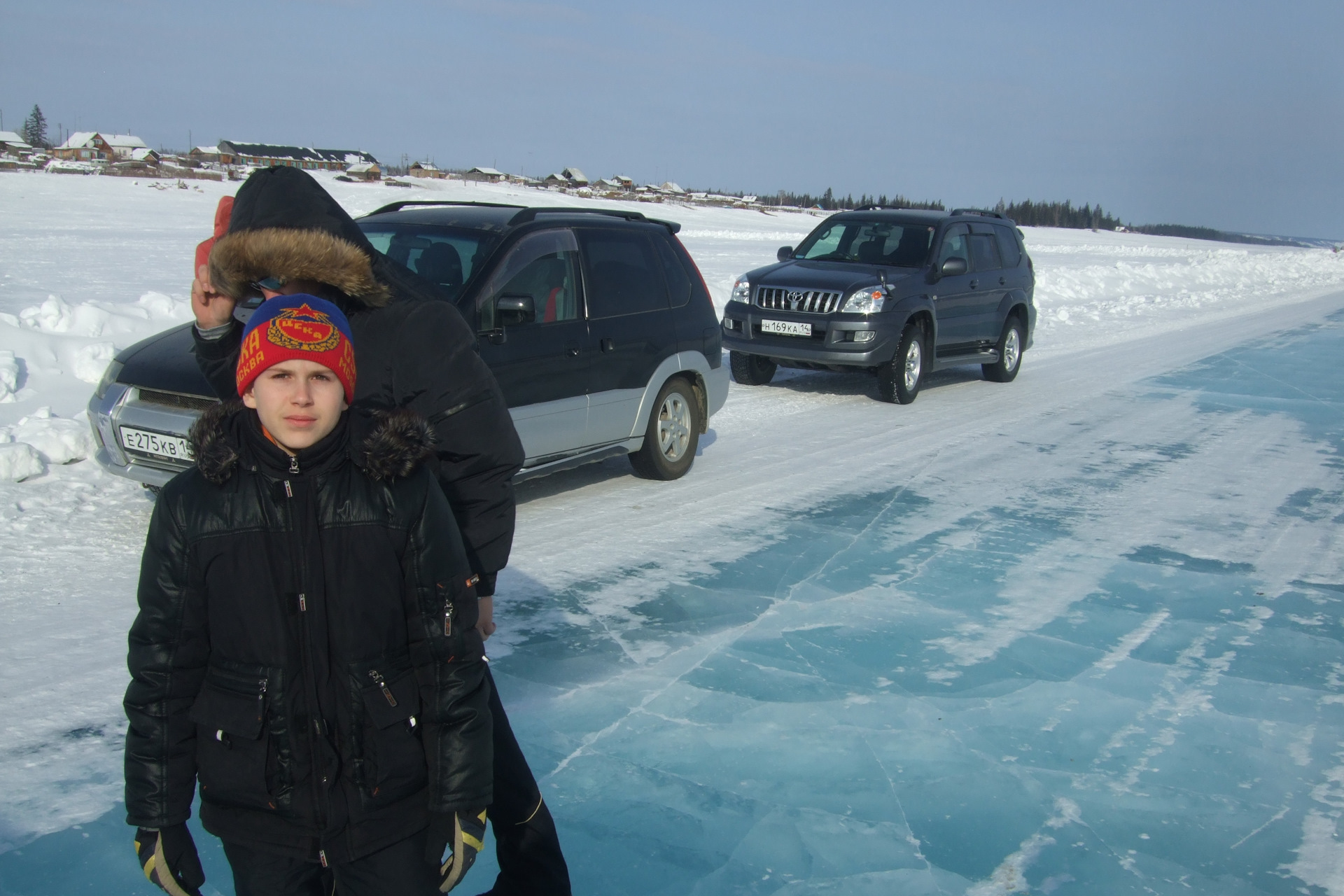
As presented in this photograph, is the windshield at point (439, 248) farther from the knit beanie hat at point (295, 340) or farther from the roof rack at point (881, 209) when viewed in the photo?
the roof rack at point (881, 209)

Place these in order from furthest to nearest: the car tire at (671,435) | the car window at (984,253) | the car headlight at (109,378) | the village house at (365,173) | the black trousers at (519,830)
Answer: the village house at (365,173) < the car window at (984,253) < the car tire at (671,435) < the car headlight at (109,378) < the black trousers at (519,830)

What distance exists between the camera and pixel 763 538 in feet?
20.5

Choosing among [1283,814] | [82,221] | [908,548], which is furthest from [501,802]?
[82,221]

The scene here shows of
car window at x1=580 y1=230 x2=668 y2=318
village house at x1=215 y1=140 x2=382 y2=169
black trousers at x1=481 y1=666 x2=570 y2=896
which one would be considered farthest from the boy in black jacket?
village house at x1=215 y1=140 x2=382 y2=169

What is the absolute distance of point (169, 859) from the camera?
6.61ft

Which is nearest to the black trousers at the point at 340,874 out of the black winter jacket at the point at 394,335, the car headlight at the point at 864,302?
the black winter jacket at the point at 394,335

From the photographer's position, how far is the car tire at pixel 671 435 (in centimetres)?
732

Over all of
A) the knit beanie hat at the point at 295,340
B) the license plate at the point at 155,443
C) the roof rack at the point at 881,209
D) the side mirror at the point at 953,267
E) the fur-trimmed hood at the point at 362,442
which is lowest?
the license plate at the point at 155,443

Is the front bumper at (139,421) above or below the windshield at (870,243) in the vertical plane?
below

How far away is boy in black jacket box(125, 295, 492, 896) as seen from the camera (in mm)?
1972

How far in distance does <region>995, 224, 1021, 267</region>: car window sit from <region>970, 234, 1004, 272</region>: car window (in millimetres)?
116

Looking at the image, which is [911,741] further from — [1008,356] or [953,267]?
[1008,356]

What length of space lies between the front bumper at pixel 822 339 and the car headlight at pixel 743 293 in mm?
131

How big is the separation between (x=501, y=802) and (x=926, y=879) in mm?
1294
